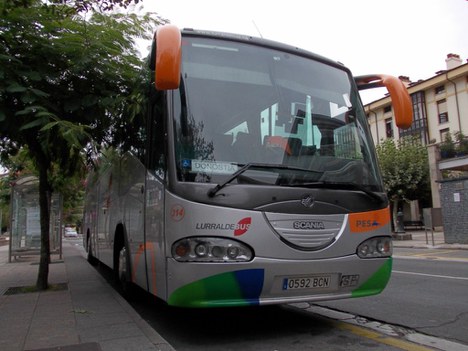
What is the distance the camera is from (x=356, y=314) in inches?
239

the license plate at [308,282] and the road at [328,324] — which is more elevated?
the license plate at [308,282]

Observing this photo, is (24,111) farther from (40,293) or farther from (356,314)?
(356,314)

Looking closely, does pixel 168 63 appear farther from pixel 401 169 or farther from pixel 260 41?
pixel 401 169

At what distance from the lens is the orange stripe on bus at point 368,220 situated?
178 inches

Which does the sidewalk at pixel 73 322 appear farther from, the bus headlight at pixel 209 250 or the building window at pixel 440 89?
the building window at pixel 440 89

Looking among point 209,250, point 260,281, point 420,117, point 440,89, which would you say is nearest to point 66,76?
point 209,250

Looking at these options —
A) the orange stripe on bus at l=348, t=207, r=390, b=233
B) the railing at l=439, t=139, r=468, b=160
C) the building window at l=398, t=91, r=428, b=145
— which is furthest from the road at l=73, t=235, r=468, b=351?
the building window at l=398, t=91, r=428, b=145

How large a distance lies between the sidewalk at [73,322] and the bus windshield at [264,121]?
5.95 feet

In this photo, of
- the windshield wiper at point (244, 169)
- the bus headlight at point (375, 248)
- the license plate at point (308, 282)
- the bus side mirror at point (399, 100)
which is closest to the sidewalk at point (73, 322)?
the license plate at point (308, 282)

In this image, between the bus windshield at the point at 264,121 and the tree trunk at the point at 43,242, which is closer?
the bus windshield at the point at 264,121

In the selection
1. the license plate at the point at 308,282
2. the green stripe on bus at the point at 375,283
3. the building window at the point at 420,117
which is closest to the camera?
the license plate at the point at 308,282

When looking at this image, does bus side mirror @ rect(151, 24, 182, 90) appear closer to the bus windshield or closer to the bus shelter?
the bus windshield

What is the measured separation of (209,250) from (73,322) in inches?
95.9

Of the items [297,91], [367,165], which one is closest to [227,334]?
[367,165]
